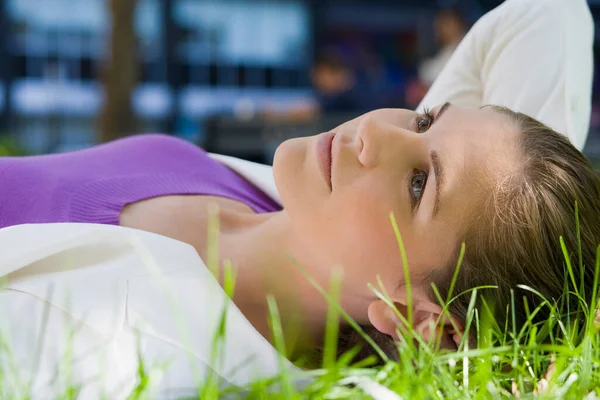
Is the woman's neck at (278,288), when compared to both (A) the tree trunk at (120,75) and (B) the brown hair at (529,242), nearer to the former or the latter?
(B) the brown hair at (529,242)

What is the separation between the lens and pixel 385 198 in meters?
1.91

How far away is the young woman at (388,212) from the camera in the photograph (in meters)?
1.91

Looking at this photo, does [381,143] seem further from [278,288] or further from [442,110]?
[278,288]

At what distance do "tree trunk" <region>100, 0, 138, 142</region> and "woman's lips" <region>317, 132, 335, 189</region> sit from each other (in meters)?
6.13

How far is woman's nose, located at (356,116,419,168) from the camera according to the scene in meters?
1.95

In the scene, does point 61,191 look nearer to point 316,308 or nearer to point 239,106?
point 316,308

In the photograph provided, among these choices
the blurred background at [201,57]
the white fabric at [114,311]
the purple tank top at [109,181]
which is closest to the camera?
the white fabric at [114,311]

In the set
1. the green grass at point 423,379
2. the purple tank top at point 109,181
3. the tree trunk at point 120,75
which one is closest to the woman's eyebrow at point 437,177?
the green grass at point 423,379

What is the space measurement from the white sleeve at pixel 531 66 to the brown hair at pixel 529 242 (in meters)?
0.78

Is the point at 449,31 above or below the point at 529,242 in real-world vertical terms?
above

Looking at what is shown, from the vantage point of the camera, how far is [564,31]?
2.86 metres

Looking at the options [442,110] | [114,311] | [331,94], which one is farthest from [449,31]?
[114,311]

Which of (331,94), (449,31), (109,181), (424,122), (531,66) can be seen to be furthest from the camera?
(331,94)

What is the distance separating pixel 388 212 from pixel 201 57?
1302 centimetres
